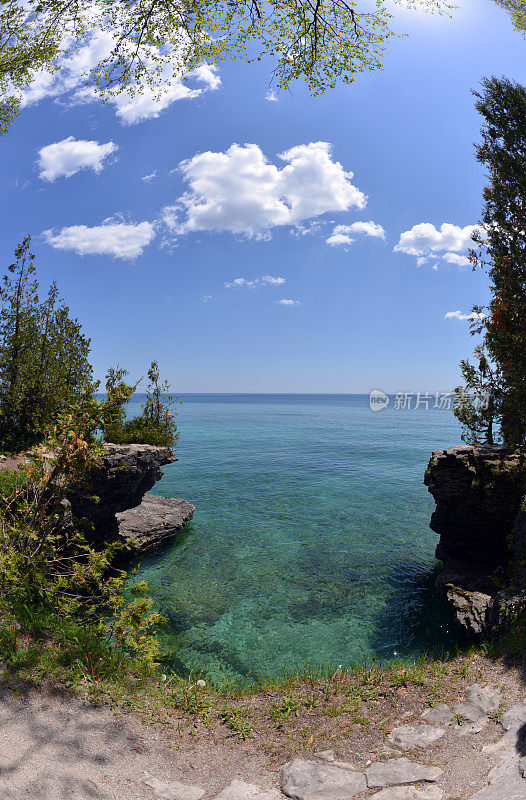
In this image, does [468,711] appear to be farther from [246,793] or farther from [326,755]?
[246,793]

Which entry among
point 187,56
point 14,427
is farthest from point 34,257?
point 187,56

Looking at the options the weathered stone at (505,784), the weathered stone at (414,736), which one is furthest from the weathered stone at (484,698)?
the weathered stone at (505,784)

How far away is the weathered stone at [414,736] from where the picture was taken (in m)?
5.18

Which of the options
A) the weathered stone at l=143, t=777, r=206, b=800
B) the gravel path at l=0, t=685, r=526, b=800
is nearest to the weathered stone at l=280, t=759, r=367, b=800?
the gravel path at l=0, t=685, r=526, b=800

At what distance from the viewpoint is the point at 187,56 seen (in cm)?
994

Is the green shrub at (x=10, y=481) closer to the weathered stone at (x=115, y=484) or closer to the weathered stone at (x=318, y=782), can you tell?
the weathered stone at (x=115, y=484)

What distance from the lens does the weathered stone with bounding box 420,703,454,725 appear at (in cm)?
553

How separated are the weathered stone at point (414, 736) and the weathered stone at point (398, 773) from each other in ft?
1.18

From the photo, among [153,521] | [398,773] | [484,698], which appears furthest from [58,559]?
[153,521]

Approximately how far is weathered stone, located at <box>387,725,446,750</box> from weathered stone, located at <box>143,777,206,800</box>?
8.55 feet

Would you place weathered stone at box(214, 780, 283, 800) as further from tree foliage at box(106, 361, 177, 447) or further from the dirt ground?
tree foliage at box(106, 361, 177, 447)

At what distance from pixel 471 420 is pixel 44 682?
18.1m

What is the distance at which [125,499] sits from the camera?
1534 cm

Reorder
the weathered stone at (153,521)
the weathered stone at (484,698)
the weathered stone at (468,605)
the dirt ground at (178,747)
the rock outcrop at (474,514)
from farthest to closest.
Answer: the weathered stone at (153,521) → the rock outcrop at (474,514) → the weathered stone at (468,605) → the weathered stone at (484,698) → the dirt ground at (178,747)
